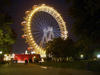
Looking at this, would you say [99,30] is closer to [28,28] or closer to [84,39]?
[84,39]

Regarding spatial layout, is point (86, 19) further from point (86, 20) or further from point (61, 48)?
point (61, 48)

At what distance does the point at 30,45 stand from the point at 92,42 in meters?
41.3

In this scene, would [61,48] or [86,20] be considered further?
[61,48]

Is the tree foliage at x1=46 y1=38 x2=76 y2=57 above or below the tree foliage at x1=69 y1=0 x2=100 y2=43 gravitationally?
above

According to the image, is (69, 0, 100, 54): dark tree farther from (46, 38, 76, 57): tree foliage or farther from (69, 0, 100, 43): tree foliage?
(46, 38, 76, 57): tree foliage

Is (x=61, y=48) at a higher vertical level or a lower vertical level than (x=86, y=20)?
higher

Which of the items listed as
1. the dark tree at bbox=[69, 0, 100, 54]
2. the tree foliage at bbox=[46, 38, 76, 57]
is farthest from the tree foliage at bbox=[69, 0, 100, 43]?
the tree foliage at bbox=[46, 38, 76, 57]

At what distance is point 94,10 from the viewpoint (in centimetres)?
1193

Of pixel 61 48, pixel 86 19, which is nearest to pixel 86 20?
pixel 86 19

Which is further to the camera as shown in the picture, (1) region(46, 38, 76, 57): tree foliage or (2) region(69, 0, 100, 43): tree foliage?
(1) region(46, 38, 76, 57): tree foliage

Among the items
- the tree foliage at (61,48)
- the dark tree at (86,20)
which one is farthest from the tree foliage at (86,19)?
the tree foliage at (61,48)

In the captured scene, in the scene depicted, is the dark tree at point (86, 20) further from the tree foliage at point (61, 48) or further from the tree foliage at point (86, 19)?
the tree foliage at point (61, 48)

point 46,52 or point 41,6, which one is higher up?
point 41,6

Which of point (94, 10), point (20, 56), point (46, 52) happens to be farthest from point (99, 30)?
point (20, 56)
